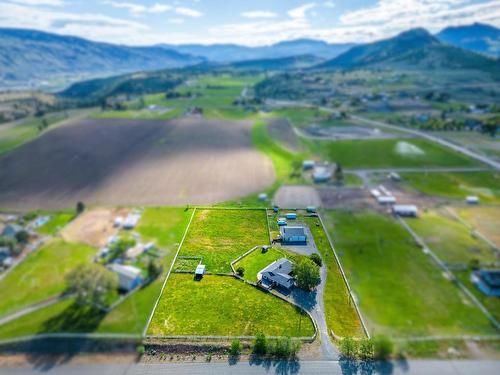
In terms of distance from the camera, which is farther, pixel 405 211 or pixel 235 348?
pixel 405 211

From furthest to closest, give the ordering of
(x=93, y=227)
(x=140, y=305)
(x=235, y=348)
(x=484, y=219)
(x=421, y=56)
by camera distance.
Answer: (x=421, y=56)
(x=484, y=219)
(x=93, y=227)
(x=140, y=305)
(x=235, y=348)

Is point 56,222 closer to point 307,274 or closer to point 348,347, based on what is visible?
point 307,274

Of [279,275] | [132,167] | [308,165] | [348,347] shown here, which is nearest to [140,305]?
[279,275]

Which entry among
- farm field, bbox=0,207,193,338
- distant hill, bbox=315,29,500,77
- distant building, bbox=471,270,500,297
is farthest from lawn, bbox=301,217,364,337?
distant hill, bbox=315,29,500,77

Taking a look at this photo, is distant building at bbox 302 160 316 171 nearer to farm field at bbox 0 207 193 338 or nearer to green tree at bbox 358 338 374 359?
farm field at bbox 0 207 193 338

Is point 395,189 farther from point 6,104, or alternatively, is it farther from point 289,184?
point 6,104

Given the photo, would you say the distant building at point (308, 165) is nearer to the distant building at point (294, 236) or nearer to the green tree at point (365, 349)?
the distant building at point (294, 236)
